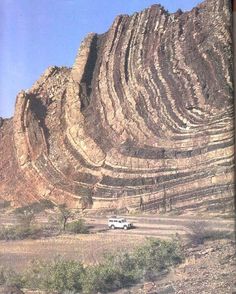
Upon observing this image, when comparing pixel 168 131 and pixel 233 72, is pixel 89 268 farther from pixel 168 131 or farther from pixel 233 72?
pixel 233 72

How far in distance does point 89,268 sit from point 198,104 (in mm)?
1743

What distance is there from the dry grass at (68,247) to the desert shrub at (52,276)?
0.07 m

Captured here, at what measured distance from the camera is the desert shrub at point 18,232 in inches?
265

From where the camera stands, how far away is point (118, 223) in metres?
6.81

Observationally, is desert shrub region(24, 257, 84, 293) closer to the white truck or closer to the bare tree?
the bare tree

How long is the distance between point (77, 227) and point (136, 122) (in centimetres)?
108

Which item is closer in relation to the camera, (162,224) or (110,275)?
(110,275)

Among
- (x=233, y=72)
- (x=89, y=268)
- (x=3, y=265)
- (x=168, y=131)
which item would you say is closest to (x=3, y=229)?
(x=3, y=265)

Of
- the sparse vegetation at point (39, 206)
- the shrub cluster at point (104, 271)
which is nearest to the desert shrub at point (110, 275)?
the shrub cluster at point (104, 271)

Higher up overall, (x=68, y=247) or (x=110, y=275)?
(x=68, y=247)

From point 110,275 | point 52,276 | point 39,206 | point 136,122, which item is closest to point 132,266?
point 110,275

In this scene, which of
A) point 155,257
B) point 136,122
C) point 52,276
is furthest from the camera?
point 136,122

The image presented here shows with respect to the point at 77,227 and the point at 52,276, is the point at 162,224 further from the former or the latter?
the point at 52,276

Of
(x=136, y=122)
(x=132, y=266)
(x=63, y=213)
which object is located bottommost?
(x=132, y=266)
